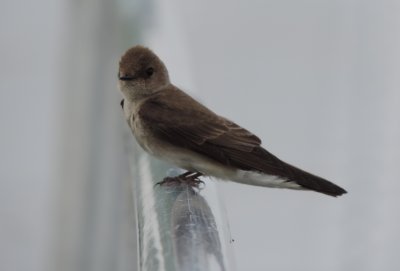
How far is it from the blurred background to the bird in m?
0.32

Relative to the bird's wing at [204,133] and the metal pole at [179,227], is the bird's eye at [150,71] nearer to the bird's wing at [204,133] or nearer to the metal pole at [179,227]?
the bird's wing at [204,133]

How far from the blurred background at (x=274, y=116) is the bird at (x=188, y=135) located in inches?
12.7

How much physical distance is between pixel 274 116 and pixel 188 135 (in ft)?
11.3

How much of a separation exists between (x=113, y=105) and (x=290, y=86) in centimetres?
366

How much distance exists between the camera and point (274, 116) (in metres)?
6.08

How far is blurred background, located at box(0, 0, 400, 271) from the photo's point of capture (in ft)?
16.2

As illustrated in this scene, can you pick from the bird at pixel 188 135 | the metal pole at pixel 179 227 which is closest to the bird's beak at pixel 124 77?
the bird at pixel 188 135

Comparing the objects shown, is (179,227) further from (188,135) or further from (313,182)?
(188,135)

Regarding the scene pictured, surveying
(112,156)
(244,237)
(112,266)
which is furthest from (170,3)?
(244,237)

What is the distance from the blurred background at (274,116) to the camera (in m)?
4.93

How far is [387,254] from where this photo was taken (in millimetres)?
5113

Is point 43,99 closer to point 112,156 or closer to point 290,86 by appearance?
point 290,86

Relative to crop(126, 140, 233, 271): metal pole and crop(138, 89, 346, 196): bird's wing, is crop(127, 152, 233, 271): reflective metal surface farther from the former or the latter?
crop(138, 89, 346, 196): bird's wing

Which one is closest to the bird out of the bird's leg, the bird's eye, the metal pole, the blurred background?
the bird's eye
